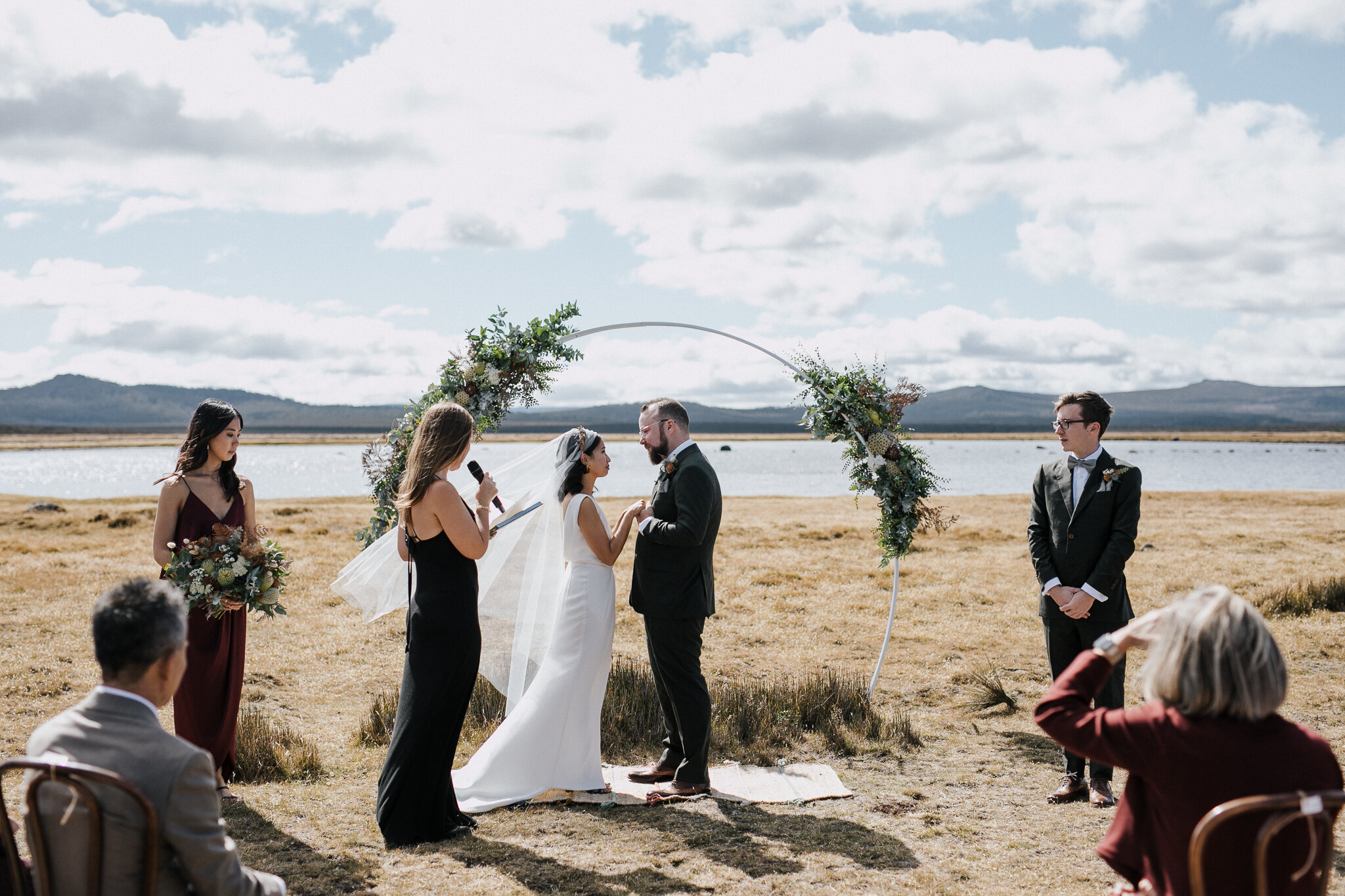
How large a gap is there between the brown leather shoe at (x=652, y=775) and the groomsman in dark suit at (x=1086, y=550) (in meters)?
2.58

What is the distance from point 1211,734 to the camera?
8.66 ft

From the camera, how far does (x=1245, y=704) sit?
102 inches

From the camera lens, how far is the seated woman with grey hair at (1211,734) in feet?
8.48

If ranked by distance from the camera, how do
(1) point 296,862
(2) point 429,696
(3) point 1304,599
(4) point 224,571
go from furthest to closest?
(3) point 1304,599 < (4) point 224,571 < (2) point 429,696 < (1) point 296,862

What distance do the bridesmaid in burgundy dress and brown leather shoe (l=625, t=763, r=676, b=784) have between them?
261 cm

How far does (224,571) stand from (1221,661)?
5353 millimetres

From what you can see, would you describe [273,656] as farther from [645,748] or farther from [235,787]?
[645,748]

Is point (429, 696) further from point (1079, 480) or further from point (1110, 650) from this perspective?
point (1079, 480)

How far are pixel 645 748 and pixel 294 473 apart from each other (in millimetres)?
67625

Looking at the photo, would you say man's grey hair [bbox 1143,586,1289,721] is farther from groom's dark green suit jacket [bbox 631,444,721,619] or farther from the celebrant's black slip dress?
the celebrant's black slip dress

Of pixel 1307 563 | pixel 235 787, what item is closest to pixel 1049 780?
pixel 235 787

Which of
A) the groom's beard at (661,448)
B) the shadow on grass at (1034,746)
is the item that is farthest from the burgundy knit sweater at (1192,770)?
the shadow on grass at (1034,746)

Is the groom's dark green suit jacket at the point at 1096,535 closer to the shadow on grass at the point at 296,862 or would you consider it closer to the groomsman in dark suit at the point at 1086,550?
the groomsman in dark suit at the point at 1086,550

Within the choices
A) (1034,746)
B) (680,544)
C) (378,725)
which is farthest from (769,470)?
(680,544)
